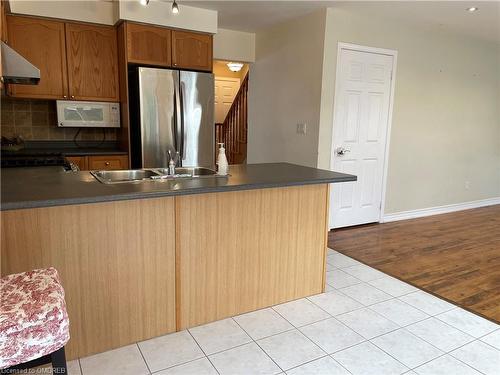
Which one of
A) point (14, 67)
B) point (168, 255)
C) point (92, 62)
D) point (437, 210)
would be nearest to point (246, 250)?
point (168, 255)

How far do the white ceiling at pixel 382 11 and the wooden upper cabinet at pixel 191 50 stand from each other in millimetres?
326

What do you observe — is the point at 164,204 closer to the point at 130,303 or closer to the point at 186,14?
the point at 130,303

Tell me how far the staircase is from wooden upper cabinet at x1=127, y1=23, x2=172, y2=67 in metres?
2.49

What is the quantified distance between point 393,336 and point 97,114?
11.6 feet

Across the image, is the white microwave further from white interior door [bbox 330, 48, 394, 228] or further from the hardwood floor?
the hardwood floor

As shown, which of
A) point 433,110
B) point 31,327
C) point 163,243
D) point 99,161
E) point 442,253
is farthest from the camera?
point 433,110

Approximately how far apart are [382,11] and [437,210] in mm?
2876

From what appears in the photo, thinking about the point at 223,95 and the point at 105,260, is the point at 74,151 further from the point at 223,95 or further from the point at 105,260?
the point at 223,95

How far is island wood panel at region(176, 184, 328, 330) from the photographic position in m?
2.19

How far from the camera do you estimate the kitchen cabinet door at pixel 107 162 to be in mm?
3868

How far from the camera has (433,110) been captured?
478 cm

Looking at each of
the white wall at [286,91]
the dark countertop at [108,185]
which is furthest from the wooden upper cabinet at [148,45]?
the dark countertop at [108,185]

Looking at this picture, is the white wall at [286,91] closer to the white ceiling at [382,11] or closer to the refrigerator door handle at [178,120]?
the white ceiling at [382,11]

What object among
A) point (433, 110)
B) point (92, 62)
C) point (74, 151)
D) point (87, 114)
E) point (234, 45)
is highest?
point (234, 45)
